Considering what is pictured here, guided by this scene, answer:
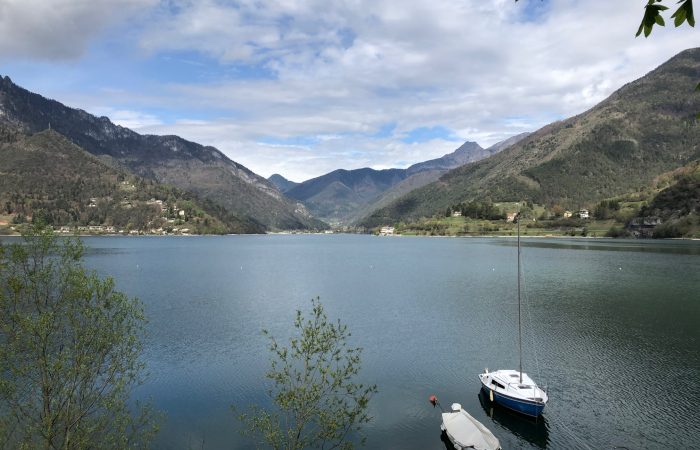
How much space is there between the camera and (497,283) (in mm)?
118875

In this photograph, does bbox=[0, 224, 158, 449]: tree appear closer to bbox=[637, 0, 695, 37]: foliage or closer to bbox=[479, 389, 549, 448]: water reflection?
bbox=[637, 0, 695, 37]: foliage

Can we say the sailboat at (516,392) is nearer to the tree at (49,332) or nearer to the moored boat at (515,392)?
the moored boat at (515,392)

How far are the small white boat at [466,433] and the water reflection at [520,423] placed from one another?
386 cm

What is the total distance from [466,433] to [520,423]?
8.29m

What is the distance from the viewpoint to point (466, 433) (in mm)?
34531

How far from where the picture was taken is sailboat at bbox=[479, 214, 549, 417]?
3959cm

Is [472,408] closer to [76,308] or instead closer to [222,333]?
[76,308]

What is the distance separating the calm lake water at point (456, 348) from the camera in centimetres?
3844

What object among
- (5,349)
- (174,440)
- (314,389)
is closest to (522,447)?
(314,389)

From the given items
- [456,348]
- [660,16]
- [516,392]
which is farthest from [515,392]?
[660,16]

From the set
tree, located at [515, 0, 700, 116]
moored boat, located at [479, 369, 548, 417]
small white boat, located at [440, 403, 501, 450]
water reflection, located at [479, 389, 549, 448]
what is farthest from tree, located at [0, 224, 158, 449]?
moored boat, located at [479, 369, 548, 417]

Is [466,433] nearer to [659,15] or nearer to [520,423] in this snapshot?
[520,423]

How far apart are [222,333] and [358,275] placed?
75.8 m

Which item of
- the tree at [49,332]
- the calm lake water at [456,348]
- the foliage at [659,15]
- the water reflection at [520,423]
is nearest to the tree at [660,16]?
the foliage at [659,15]
